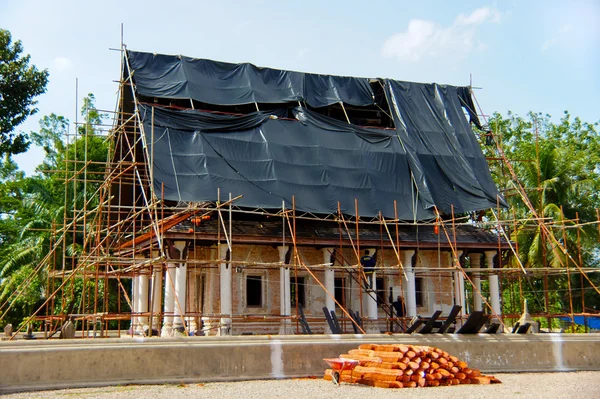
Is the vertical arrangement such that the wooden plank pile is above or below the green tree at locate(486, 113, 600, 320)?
below

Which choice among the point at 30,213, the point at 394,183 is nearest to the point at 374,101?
the point at 394,183

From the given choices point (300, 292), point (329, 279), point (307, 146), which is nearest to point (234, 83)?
point (307, 146)

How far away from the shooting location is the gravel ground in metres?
12.1

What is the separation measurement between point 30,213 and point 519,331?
3098 centimetres

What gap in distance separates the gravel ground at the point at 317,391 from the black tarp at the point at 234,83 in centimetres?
1466

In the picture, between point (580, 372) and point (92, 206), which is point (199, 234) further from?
point (92, 206)

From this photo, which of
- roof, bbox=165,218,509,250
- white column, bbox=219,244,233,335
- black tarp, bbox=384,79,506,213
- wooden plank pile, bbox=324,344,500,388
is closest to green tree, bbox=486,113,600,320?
black tarp, bbox=384,79,506,213

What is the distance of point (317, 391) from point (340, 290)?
13.6 metres

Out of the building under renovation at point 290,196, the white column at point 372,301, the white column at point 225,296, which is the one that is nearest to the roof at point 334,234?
the building under renovation at point 290,196

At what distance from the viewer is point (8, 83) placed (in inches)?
1200

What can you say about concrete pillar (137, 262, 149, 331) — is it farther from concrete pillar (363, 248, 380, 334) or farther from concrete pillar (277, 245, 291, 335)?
concrete pillar (363, 248, 380, 334)

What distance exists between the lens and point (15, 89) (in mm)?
30594

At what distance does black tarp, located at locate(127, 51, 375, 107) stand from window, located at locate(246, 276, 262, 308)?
23.1 feet

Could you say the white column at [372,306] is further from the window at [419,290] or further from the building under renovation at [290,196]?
the window at [419,290]
